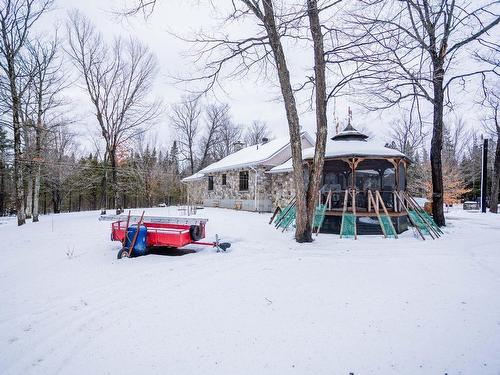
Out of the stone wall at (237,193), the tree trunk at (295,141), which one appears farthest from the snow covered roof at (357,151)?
the stone wall at (237,193)

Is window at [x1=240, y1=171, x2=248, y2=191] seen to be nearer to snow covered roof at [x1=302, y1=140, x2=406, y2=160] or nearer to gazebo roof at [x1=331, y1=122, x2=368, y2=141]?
gazebo roof at [x1=331, y1=122, x2=368, y2=141]

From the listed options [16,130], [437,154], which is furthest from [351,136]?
[16,130]

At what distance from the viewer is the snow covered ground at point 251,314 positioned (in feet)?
8.24

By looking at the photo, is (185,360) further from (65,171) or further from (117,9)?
(65,171)

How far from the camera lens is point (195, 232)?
21.4ft

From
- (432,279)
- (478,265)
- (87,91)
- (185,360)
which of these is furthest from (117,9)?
(87,91)

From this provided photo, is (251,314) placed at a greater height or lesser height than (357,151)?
lesser

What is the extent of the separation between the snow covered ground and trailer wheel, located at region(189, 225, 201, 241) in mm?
516

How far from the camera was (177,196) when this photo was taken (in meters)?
39.1

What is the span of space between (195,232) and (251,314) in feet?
11.2

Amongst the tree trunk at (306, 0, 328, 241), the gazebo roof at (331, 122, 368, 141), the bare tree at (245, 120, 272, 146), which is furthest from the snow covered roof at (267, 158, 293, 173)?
the bare tree at (245, 120, 272, 146)

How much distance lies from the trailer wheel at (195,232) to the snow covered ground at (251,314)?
1.69ft

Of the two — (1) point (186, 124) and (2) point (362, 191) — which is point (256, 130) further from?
(2) point (362, 191)

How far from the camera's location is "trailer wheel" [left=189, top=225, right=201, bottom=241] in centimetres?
642
